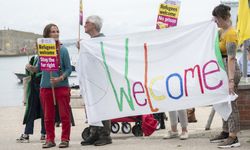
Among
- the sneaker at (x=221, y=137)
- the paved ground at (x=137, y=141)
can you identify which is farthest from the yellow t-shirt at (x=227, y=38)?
the paved ground at (x=137, y=141)

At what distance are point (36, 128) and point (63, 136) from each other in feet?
11.9

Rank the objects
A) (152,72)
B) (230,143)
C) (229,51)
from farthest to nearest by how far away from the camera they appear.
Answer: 1. (152,72)
2. (230,143)
3. (229,51)

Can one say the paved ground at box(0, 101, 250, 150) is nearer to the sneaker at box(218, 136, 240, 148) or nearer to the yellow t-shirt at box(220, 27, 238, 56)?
the sneaker at box(218, 136, 240, 148)

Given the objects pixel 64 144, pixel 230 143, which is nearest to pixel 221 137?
pixel 230 143

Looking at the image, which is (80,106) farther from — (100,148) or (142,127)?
(100,148)

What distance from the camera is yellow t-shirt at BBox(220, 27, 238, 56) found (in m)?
6.84

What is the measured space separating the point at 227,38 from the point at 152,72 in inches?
49.0

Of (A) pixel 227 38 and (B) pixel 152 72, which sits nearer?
(A) pixel 227 38

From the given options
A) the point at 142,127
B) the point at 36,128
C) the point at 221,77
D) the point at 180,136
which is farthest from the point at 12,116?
the point at 221,77

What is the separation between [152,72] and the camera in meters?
7.56

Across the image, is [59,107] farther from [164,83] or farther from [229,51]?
[229,51]

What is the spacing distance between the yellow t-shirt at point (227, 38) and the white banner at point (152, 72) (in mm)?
94

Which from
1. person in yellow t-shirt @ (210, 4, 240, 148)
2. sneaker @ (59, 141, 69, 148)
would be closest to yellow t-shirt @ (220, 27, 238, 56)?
person in yellow t-shirt @ (210, 4, 240, 148)

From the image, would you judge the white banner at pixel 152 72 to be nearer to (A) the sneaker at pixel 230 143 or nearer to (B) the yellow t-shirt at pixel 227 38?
(B) the yellow t-shirt at pixel 227 38
